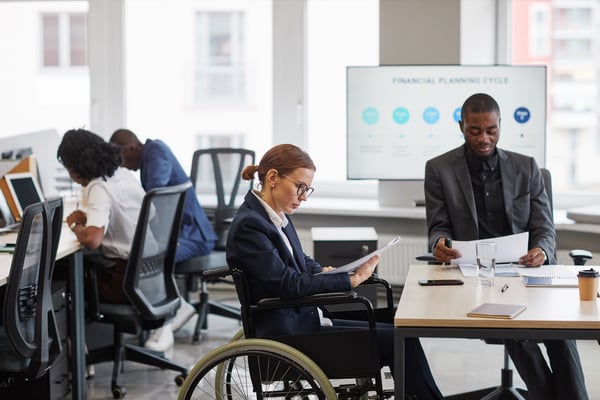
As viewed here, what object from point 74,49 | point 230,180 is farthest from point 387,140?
point 74,49

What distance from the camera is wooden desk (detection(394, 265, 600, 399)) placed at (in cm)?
258

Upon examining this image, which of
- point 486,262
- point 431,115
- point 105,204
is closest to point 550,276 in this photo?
point 486,262

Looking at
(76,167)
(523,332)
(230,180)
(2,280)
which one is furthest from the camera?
(230,180)

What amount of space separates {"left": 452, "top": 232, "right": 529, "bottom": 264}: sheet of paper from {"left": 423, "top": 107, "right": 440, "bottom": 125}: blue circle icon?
2.36m

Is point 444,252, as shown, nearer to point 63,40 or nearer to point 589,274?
point 589,274

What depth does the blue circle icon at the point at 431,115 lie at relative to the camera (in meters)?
5.66

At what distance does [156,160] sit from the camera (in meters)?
4.96

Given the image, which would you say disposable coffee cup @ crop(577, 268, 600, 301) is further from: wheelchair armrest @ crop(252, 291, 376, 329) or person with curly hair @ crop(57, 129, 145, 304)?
person with curly hair @ crop(57, 129, 145, 304)

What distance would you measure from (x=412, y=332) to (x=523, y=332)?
0.30m

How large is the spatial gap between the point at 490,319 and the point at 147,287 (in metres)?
1.91

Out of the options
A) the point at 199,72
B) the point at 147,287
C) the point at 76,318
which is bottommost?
the point at 76,318

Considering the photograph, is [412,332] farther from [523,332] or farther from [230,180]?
[230,180]

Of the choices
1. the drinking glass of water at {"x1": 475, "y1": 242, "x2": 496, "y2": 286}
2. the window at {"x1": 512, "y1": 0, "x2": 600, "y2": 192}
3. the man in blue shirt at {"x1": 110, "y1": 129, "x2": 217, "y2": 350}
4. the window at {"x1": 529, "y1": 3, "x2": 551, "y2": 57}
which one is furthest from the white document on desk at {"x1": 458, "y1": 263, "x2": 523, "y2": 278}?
the window at {"x1": 529, "y1": 3, "x2": 551, "y2": 57}

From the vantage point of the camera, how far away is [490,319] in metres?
2.59
